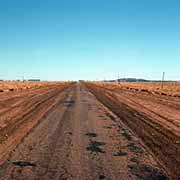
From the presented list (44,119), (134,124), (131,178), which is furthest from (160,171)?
(44,119)

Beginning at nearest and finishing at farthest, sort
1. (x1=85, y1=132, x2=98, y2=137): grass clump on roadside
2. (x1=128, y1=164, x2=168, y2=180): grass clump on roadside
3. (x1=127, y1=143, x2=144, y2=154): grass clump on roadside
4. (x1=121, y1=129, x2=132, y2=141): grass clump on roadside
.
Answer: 1. (x1=128, y1=164, x2=168, y2=180): grass clump on roadside
2. (x1=127, y1=143, x2=144, y2=154): grass clump on roadside
3. (x1=121, y1=129, x2=132, y2=141): grass clump on roadside
4. (x1=85, y1=132, x2=98, y2=137): grass clump on roadside

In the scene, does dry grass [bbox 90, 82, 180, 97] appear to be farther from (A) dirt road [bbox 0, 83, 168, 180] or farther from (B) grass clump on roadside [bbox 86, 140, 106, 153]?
(B) grass clump on roadside [bbox 86, 140, 106, 153]

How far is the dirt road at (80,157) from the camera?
6000mm

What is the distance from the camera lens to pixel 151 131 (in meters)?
11.0

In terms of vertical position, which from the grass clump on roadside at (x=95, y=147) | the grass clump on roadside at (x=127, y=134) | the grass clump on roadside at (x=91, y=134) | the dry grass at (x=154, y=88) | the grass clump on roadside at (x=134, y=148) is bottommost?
the grass clump on roadside at (x=91, y=134)

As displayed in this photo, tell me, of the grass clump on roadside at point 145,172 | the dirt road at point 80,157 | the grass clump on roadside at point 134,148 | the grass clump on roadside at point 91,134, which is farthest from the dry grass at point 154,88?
the grass clump on roadside at point 145,172

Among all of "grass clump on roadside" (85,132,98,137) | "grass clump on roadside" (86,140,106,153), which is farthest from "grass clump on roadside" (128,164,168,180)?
"grass clump on roadside" (85,132,98,137)

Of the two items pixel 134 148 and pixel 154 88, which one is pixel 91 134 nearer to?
pixel 134 148

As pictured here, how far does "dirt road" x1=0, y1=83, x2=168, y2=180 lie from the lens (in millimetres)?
6000

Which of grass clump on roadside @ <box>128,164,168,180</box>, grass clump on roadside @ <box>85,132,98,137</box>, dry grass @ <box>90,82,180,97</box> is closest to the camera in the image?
grass clump on roadside @ <box>128,164,168,180</box>

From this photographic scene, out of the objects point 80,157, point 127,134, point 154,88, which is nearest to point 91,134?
point 127,134

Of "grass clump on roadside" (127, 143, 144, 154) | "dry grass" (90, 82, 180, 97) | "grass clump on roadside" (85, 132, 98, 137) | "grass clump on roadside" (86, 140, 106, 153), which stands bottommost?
"grass clump on roadside" (85, 132, 98, 137)

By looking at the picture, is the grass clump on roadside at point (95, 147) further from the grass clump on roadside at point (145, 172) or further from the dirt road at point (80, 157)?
the grass clump on roadside at point (145, 172)

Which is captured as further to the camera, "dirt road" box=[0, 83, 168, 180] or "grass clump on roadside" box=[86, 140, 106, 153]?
"grass clump on roadside" box=[86, 140, 106, 153]
